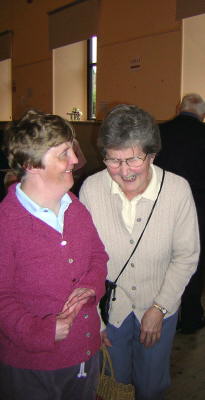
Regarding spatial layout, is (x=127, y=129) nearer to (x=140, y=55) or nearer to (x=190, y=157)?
(x=190, y=157)

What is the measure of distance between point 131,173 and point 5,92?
8.19 metres

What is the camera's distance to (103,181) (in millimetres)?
1593

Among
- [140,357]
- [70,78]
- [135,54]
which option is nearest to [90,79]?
[70,78]

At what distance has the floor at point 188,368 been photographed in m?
2.24

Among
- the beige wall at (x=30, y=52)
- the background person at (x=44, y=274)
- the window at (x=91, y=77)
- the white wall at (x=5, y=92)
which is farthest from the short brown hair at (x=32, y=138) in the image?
the white wall at (x=5, y=92)

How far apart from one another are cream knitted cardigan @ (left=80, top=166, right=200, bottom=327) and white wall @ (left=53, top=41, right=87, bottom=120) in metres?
5.30

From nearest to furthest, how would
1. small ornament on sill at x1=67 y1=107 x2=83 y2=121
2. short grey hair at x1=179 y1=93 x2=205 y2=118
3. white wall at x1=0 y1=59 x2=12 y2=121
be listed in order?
short grey hair at x1=179 y1=93 x2=205 y2=118 < small ornament on sill at x1=67 y1=107 x2=83 y2=121 < white wall at x1=0 y1=59 x2=12 y2=121

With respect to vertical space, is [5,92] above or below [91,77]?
above

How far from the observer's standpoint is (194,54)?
4211 mm

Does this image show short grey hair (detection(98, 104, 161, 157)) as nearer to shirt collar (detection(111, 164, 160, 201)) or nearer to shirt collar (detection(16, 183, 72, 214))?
shirt collar (detection(111, 164, 160, 201))

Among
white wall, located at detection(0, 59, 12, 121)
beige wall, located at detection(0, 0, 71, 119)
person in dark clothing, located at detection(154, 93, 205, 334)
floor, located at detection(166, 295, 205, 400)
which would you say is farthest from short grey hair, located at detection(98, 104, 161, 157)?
white wall, located at detection(0, 59, 12, 121)

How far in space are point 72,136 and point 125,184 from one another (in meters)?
0.34

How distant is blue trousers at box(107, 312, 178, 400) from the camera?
165 cm

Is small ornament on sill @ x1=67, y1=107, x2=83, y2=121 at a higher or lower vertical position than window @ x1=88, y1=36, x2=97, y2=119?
lower
